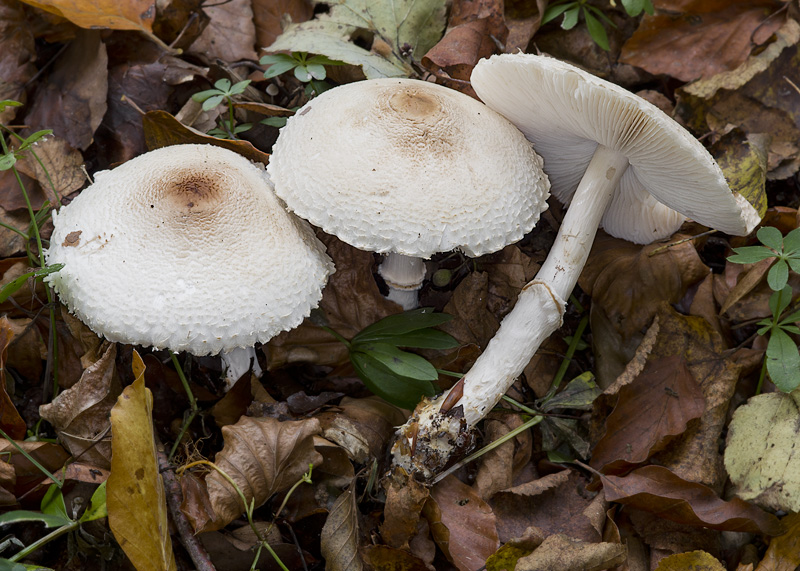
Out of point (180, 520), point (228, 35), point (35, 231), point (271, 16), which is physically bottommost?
point (180, 520)

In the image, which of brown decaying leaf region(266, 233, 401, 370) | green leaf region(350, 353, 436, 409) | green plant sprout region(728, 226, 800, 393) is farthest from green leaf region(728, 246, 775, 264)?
brown decaying leaf region(266, 233, 401, 370)

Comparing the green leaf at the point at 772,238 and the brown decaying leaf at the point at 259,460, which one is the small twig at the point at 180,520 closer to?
the brown decaying leaf at the point at 259,460

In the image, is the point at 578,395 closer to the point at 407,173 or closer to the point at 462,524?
the point at 462,524

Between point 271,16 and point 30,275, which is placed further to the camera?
point 271,16

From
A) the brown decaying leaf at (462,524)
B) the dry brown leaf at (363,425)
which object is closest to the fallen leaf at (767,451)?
the brown decaying leaf at (462,524)

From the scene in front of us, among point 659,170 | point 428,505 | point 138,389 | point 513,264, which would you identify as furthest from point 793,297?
point 138,389

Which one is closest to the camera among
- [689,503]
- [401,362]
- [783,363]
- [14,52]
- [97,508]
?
[97,508]

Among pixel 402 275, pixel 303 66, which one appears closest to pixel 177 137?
pixel 303 66
